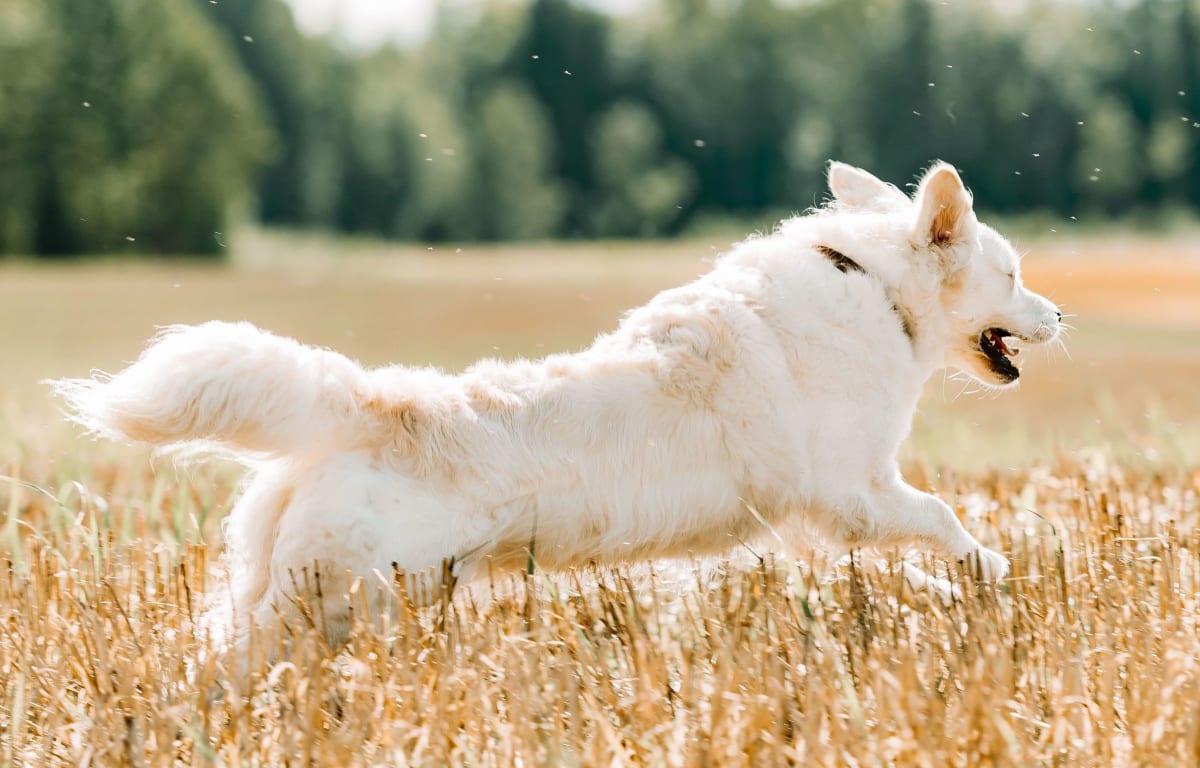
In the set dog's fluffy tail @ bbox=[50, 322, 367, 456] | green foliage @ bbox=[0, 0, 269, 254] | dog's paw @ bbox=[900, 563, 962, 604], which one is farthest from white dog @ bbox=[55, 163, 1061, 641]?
green foliage @ bbox=[0, 0, 269, 254]

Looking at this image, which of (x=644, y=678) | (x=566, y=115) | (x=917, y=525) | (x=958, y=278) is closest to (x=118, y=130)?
(x=566, y=115)

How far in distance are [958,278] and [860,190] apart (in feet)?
2.00

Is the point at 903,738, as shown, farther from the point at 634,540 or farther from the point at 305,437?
the point at 305,437

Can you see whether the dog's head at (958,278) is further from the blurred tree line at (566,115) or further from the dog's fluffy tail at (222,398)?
the blurred tree line at (566,115)

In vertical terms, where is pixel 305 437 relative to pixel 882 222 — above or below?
below

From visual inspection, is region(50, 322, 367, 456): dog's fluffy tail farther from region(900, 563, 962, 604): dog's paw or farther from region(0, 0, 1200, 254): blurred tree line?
region(0, 0, 1200, 254): blurred tree line

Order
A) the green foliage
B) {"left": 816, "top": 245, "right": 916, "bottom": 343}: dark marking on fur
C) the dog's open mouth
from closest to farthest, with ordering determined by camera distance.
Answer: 1. {"left": 816, "top": 245, "right": 916, "bottom": 343}: dark marking on fur
2. the dog's open mouth
3. the green foliage

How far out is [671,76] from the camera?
273ft

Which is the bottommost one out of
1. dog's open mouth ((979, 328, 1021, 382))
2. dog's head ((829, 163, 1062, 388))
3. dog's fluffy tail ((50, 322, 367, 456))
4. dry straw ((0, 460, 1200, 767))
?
dry straw ((0, 460, 1200, 767))

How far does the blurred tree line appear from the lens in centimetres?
6066

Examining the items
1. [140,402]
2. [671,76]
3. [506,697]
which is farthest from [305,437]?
[671,76]

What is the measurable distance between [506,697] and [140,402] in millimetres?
1382

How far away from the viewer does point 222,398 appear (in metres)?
3.90

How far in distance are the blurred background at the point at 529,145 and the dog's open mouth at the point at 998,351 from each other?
2507cm
